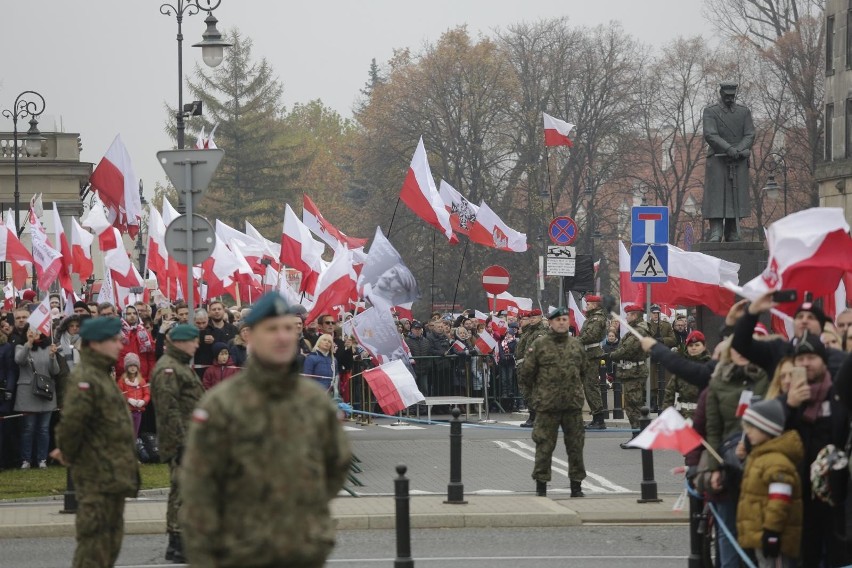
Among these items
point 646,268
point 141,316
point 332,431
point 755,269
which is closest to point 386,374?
point 646,268

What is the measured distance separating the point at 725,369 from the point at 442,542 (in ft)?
13.0

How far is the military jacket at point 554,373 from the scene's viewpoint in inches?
631

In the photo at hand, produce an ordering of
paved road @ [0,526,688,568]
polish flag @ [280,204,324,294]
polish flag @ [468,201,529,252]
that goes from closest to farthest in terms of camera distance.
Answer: paved road @ [0,526,688,568] < polish flag @ [280,204,324,294] < polish flag @ [468,201,529,252]

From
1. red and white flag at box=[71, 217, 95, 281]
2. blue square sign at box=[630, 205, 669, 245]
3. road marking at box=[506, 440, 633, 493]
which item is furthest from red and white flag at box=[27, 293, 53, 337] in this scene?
red and white flag at box=[71, 217, 95, 281]

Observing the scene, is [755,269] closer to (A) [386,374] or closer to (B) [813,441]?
(A) [386,374]

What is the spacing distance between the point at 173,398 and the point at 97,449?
6.48 feet

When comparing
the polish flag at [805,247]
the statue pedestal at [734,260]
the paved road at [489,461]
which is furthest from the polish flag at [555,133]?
the polish flag at [805,247]

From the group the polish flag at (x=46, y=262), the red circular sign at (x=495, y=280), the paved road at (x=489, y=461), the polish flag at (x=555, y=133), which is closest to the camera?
the paved road at (x=489, y=461)

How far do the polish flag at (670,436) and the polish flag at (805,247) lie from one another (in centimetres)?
94

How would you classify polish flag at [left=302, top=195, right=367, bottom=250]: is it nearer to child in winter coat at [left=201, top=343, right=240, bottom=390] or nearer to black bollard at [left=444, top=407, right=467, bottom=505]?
child in winter coat at [left=201, top=343, right=240, bottom=390]

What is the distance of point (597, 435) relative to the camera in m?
23.3

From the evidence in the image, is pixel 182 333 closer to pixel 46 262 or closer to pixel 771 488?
pixel 771 488

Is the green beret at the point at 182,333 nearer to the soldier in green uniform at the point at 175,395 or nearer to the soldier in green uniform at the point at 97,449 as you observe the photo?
the soldier in green uniform at the point at 175,395

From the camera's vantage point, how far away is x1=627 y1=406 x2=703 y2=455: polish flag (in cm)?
915
